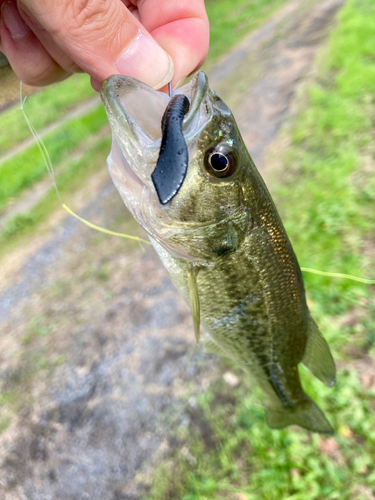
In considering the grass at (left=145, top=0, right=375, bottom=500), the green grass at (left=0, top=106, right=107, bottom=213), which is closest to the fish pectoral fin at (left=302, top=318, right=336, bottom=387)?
the grass at (left=145, top=0, right=375, bottom=500)

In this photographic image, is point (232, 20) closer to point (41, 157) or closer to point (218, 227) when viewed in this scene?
point (41, 157)

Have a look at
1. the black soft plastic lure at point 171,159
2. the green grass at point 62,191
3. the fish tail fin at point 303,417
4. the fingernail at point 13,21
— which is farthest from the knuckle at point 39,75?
the green grass at point 62,191

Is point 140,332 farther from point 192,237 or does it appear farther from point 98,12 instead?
point 98,12

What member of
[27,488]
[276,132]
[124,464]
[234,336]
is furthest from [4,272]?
[276,132]

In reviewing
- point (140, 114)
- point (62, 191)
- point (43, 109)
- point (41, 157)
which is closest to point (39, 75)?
point (140, 114)

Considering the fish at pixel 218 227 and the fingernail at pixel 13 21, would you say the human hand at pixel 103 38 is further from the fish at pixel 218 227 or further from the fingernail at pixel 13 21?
the fish at pixel 218 227

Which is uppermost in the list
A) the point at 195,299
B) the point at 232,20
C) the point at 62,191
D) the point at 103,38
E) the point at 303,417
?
the point at 103,38
